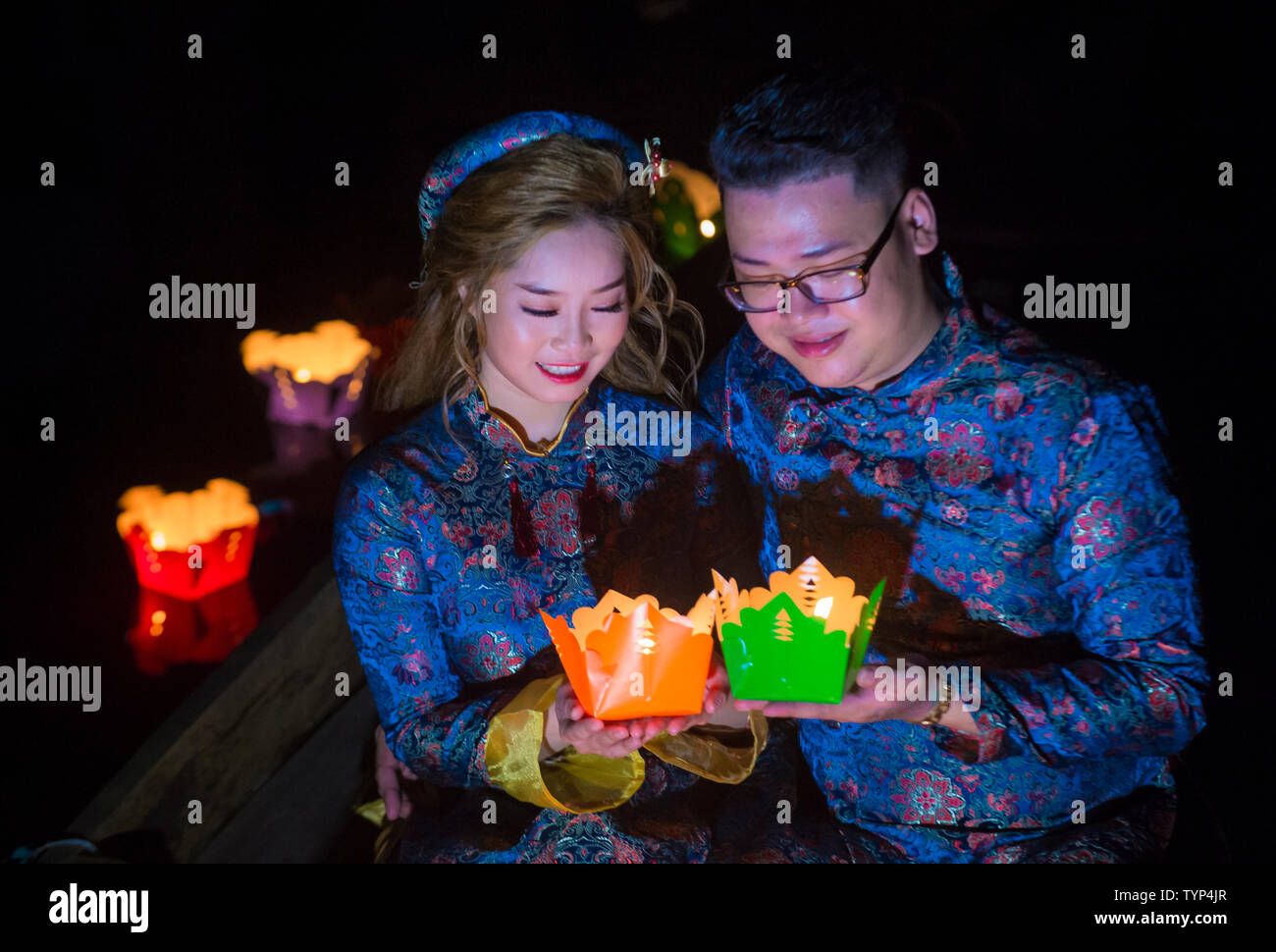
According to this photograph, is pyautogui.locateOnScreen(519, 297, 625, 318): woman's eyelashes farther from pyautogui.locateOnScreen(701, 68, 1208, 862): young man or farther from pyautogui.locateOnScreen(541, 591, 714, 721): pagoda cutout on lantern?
pyautogui.locateOnScreen(541, 591, 714, 721): pagoda cutout on lantern

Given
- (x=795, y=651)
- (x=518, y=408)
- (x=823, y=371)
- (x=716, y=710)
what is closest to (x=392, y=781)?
(x=716, y=710)

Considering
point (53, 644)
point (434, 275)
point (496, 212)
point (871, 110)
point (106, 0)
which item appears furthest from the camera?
point (53, 644)

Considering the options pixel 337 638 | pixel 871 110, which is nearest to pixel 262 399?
pixel 337 638

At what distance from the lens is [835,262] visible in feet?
5.68

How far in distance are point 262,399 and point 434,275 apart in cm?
107

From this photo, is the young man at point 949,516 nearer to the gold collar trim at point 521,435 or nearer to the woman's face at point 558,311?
the woman's face at point 558,311

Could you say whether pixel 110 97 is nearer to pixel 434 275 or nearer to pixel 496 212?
pixel 434 275

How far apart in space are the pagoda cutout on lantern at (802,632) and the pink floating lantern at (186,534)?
161 centimetres

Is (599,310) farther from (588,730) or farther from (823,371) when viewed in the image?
(588,730)

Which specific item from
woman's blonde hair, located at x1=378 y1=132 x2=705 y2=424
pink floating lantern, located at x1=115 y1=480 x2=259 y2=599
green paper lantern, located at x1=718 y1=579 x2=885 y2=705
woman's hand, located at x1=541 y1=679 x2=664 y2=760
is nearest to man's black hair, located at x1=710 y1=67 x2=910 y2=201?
woman's blonde hair, located at x1=378 y1=132 x2=705 y2=424

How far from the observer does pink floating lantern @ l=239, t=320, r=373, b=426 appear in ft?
9.18

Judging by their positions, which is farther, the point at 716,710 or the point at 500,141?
the point at 716,710

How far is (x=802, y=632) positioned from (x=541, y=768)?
600 mm
